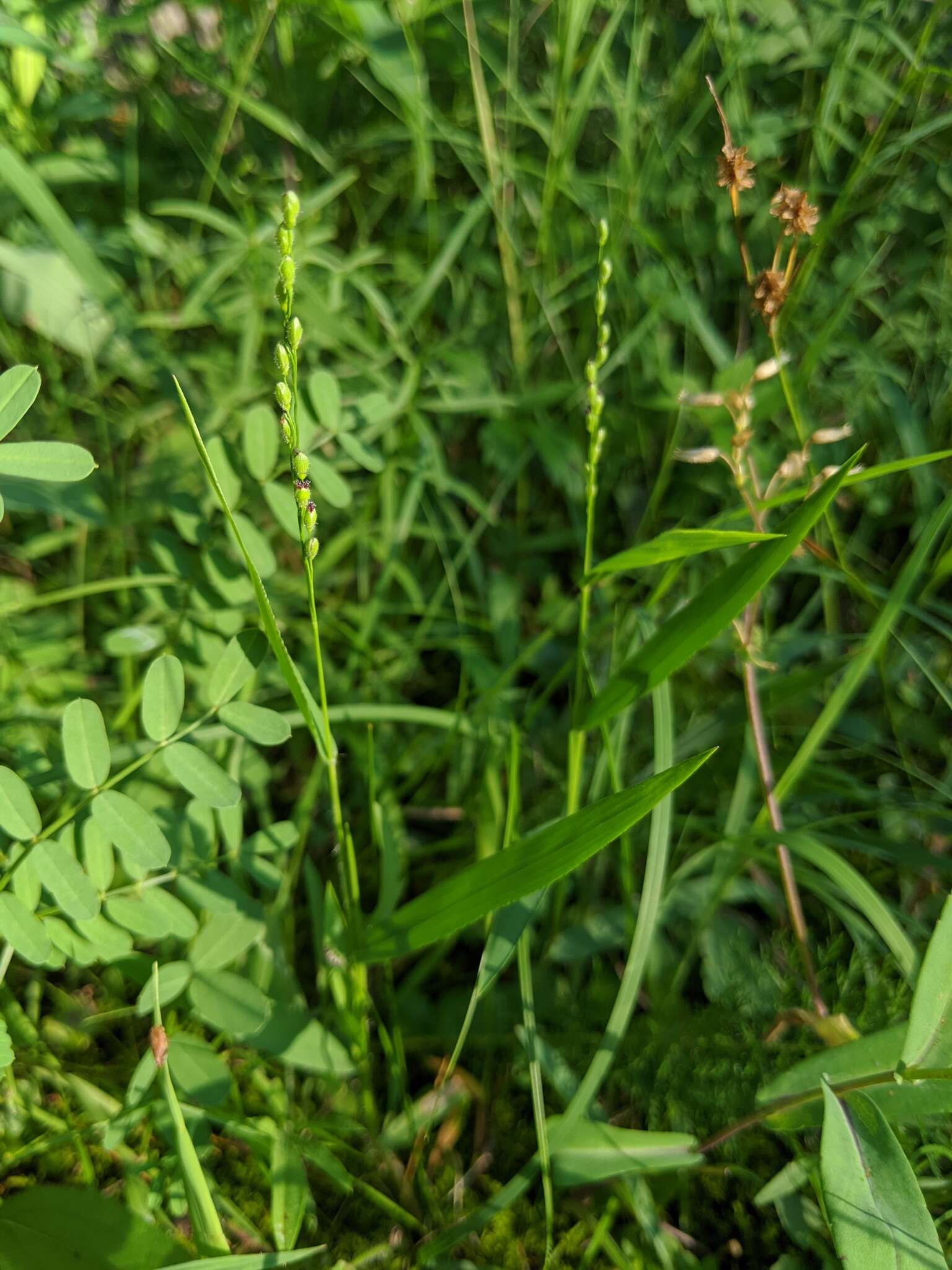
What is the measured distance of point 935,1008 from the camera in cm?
98

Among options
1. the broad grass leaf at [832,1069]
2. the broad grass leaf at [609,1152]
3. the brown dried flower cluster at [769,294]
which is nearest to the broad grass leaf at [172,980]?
the broad grass leaf at [609,1152]

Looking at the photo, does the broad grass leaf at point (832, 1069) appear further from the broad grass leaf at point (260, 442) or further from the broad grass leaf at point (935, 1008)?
the broad grass leaf at point (260, 442)

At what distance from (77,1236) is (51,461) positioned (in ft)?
2.93

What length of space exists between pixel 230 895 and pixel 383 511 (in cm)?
81

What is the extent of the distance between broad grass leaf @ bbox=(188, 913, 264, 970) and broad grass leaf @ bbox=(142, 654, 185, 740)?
0.27 m

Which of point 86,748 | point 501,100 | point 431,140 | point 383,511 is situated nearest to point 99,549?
point 383,511

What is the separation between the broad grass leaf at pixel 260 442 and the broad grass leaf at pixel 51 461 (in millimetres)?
253

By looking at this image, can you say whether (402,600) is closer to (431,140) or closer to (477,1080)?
(477,1080)

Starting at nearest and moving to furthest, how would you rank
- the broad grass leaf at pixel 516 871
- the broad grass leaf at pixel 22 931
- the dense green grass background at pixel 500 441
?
the broad grass leaf at pixel 516 871 → the broad grass leaf at pixel 22 931 → the dense green grass background at pixel 500 441

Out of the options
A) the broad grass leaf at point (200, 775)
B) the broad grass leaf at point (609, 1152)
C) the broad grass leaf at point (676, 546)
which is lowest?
the broad grass leaf at point (609, 1152)

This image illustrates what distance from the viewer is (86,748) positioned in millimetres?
1106

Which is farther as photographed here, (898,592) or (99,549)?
(99,549)

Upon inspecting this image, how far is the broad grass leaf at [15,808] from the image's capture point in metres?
1.05

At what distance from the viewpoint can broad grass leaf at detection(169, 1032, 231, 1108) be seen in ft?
3.79
